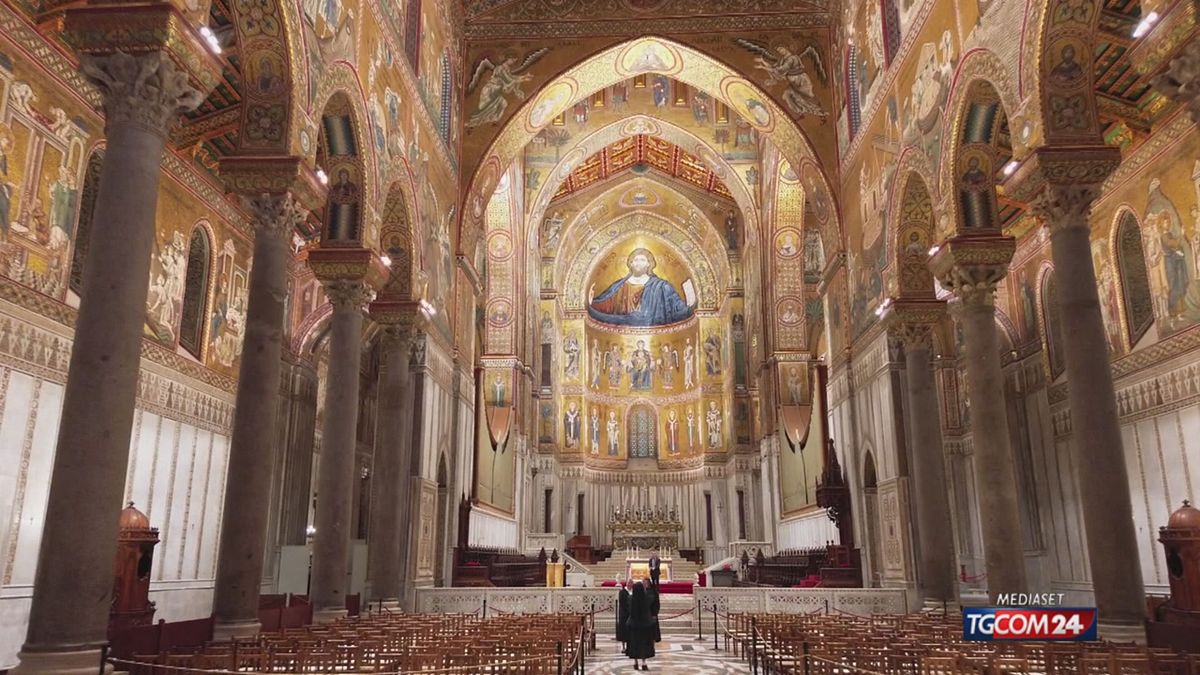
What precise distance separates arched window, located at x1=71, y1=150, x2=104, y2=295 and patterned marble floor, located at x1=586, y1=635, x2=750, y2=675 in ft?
32.9

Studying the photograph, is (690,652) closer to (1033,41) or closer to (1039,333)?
(1033,41)

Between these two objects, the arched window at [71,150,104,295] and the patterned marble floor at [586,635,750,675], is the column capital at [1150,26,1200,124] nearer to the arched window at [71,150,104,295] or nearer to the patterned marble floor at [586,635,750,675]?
the patterned marble floor at [586,635,750,675]

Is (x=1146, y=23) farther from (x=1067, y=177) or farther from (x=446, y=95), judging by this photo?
(x=446, y=95)

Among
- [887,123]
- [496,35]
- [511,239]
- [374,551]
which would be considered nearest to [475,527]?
[374,551]

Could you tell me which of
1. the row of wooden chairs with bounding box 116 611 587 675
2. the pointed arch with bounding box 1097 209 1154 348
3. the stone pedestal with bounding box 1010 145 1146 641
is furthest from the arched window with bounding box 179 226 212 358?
the pointed arch with bounding box 1097 209 1154 348

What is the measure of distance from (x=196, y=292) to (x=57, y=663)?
39.5 feet

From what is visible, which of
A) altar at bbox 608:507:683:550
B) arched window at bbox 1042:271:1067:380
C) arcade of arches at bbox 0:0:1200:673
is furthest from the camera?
altar at bbox 608:507:683:550

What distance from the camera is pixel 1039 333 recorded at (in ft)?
70.5

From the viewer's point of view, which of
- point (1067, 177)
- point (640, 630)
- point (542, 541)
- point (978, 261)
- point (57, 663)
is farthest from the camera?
point (542, 541)

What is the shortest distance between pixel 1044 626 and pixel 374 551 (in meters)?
13.4

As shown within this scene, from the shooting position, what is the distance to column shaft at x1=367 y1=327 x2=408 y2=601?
1708 centimetres

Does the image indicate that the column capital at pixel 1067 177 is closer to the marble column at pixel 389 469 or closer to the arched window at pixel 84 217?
the marble column at pixel 389 469

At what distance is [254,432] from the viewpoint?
10930mm

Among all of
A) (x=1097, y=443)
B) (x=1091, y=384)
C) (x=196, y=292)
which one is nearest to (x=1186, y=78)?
(x=1091, y=384)
